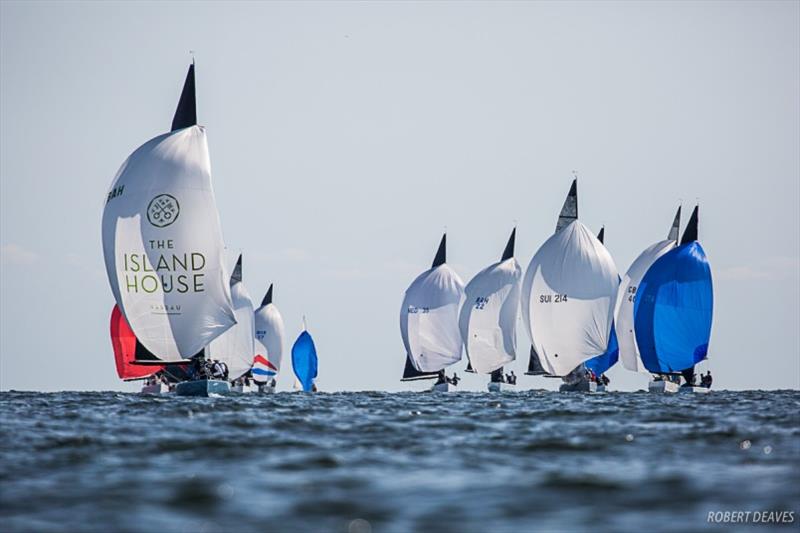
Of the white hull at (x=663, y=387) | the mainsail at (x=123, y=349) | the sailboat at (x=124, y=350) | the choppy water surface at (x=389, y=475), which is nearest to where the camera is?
the choppy water surface at (x=389, y=475)

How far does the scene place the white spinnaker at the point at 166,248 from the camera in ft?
147

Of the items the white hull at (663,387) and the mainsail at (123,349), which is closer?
the white hull at (663,387)

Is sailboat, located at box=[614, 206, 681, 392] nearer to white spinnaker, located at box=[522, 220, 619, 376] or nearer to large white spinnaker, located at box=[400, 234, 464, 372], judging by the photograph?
white spinnaker, located at box=[522, 220, 619, 376]

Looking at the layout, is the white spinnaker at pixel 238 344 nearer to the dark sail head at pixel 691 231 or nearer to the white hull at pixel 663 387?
the white hull at pixel 663 387

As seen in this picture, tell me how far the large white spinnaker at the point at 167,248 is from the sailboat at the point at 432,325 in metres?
42.2

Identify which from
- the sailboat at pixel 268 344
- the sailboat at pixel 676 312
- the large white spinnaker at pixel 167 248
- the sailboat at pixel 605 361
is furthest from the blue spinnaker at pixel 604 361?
the large white spinnaker at pixel 167 248

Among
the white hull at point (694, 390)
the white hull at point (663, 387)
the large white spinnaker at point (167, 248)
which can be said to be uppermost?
the large white spinnaker at point (167, 248)

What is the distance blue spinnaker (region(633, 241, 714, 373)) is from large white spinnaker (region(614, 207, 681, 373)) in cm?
733

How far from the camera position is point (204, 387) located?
45000 mm

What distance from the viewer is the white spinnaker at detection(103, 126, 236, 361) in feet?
147

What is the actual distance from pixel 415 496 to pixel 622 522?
8.49ft

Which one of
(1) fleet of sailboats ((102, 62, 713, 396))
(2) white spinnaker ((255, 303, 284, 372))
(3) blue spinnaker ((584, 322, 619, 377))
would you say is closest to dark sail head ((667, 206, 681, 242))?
(1) fleet of sailboats ((102, 62, 713, 396))

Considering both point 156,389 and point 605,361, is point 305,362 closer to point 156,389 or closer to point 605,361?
point 605,361

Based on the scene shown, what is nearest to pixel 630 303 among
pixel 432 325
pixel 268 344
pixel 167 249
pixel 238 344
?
pixel 432 325
